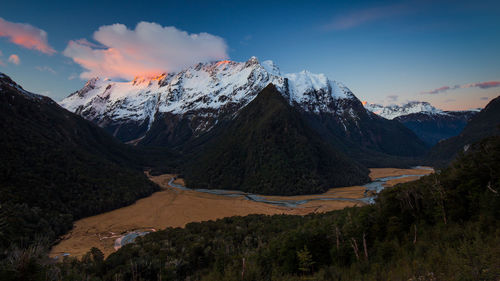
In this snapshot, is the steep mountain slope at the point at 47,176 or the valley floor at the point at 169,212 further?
the steep mountain slope at the point at 47,176

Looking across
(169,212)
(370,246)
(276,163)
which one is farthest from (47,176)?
(276,163)

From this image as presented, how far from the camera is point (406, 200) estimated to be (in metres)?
39.1

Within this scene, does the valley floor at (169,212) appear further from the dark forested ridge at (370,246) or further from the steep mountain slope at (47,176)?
the dark forested ridge at (370,246)

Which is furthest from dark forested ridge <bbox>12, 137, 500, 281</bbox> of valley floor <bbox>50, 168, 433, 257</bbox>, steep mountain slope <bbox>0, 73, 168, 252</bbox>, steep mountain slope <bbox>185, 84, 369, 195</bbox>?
steep mountain slope <bbox>185, 84, 369, 195</bbox>

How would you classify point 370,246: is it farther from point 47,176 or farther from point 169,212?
point 47,176

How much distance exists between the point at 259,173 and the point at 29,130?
110980mm

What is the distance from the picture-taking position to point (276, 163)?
15350 cm

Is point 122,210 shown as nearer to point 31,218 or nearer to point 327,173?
point 31,218

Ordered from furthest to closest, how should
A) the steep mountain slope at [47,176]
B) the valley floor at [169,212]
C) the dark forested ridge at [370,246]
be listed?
the steep mountain slope at [47,176] < the valley floor at [169,212] < the dark forested ridge at [370,246]

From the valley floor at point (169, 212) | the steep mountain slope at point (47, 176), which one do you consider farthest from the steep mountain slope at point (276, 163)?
the steep mountain slope at point (47, 176)

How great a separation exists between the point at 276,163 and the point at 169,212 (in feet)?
243

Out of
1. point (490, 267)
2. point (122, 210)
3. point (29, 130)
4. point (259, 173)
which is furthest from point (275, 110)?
point (490, 267)

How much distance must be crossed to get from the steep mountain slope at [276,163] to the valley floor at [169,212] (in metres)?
12.4

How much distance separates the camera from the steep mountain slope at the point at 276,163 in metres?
143
